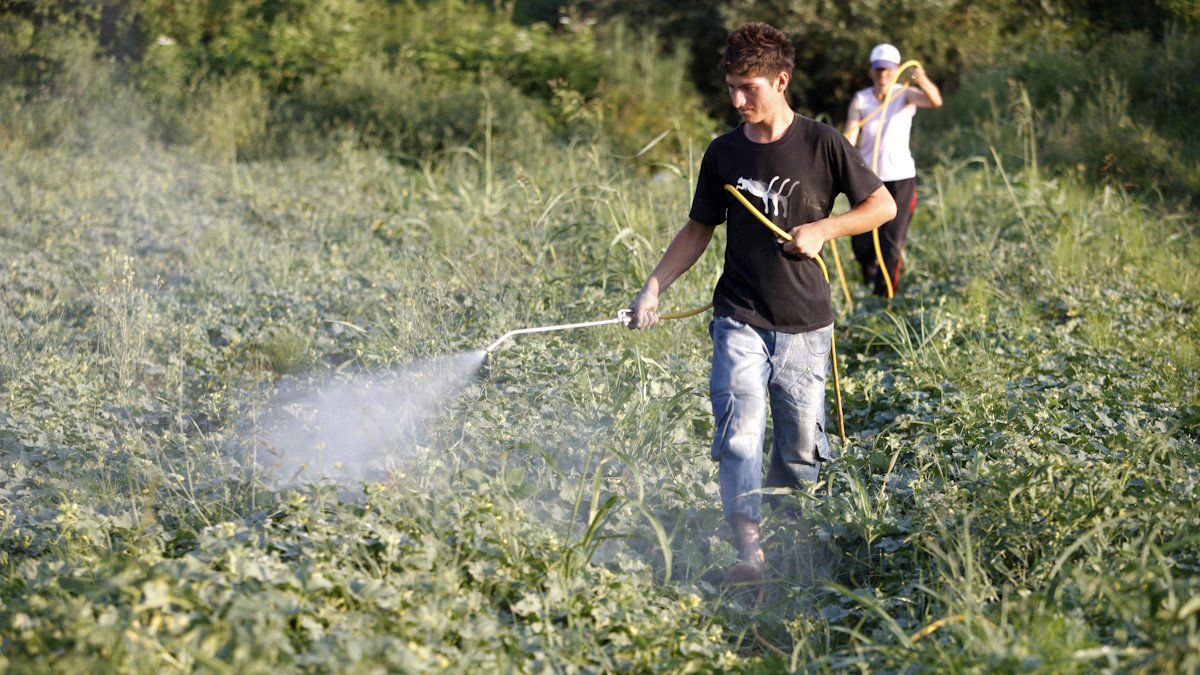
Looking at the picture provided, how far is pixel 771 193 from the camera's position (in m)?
3.77

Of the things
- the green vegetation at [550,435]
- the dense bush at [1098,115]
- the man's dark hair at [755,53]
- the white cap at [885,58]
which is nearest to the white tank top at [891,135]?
the white cap at [885,58]

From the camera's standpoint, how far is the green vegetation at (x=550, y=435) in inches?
115

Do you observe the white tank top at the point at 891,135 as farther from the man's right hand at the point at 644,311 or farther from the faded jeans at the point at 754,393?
the man's right hand at the point at 644,311

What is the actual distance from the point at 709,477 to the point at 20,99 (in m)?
10.7

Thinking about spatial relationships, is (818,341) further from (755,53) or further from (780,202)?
(755,53)

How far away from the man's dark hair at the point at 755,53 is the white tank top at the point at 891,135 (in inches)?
143

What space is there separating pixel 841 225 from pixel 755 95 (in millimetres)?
534

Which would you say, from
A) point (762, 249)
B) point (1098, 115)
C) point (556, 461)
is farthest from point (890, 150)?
point (1098, 115)

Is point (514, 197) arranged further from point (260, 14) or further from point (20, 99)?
point (260, 14)

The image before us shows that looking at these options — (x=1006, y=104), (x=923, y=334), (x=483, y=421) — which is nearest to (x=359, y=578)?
(x=483, y=421)

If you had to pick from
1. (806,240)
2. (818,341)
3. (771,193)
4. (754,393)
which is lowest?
(754,393)

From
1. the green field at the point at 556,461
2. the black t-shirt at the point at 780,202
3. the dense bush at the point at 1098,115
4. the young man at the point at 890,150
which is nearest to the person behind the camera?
the green field at the point at 556,461

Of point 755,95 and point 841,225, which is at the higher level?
point 755,95

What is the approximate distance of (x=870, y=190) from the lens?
381 centimetres
